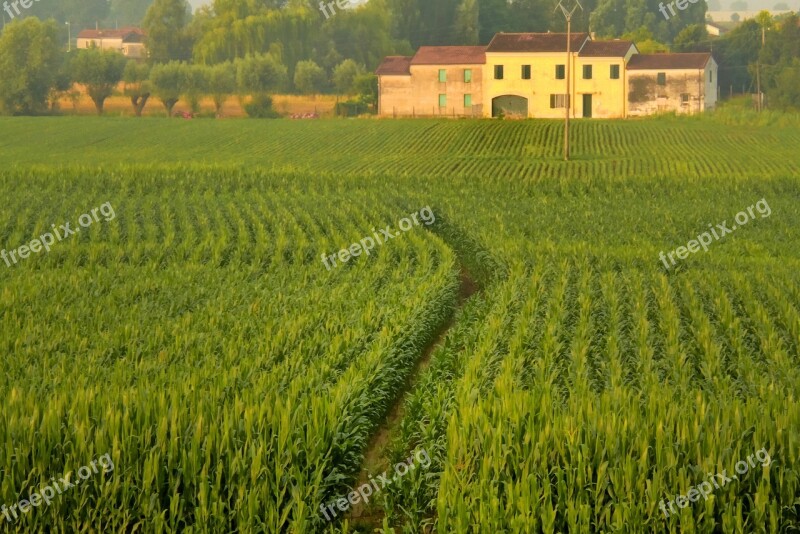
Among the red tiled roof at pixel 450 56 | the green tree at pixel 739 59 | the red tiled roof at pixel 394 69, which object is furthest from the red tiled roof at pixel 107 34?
the green tree at pixel 739 59

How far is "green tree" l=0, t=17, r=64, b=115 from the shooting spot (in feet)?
299

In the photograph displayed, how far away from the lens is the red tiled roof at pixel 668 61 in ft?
270

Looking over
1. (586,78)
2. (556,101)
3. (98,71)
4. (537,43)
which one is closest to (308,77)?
(98,71)

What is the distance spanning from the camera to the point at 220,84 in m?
94.2

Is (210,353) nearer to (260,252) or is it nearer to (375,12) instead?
(260,252)

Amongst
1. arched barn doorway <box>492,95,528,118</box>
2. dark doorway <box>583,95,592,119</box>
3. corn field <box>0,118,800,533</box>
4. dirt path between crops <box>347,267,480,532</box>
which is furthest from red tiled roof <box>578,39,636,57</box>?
dirt path between crops <box>347,267,480,532</box>

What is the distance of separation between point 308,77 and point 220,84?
10.00 metres

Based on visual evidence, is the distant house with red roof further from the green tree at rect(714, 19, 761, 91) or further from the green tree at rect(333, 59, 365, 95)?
the green tree at rect(714, 19, 761, 91)

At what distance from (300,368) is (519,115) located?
71.5 metres

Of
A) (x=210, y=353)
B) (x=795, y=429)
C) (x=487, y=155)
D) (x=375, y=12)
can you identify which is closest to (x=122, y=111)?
(x=375, y=12)

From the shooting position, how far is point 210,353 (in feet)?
50.4

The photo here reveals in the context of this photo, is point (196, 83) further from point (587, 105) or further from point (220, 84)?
point (587, 105)

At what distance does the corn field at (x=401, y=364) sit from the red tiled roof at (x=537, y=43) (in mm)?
46701

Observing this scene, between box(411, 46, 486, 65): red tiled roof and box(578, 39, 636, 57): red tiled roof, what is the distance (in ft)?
28.1
